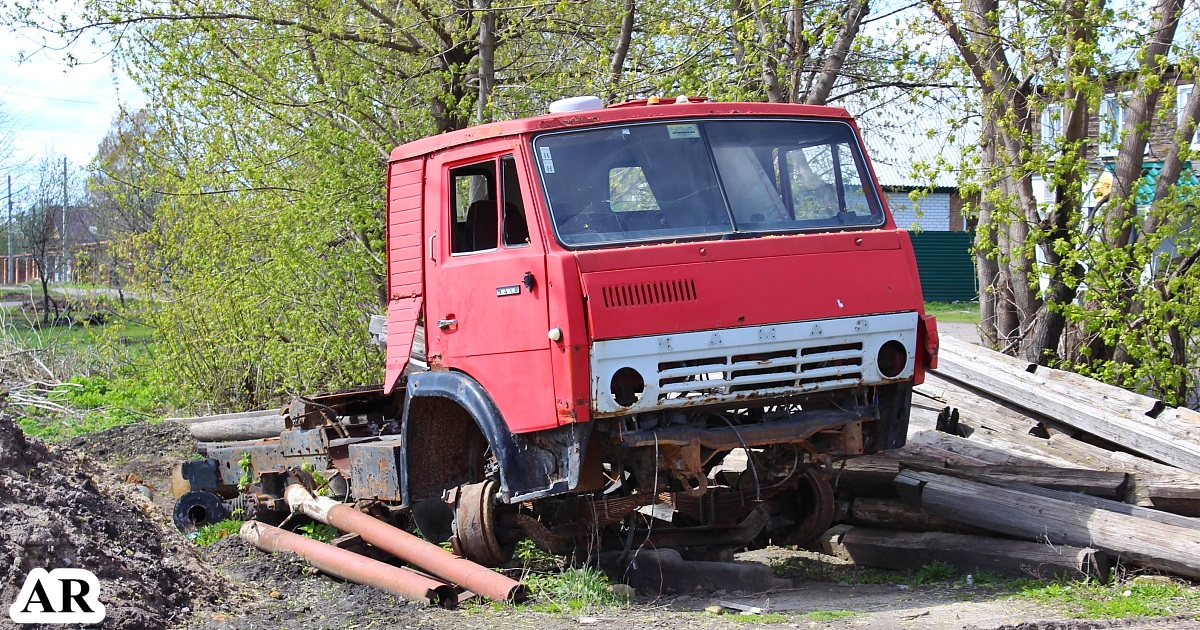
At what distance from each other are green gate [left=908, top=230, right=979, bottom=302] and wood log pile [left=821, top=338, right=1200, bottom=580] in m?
24.8

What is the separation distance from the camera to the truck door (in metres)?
6.33

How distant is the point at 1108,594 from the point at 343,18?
9919mm

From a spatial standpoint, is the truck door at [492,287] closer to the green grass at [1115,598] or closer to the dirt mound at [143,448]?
the green grass at [1115,598]

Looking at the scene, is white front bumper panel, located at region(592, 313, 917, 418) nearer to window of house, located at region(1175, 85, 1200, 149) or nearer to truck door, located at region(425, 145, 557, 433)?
truck door, located at region(425, 145, 557, 433)

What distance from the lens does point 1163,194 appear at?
10.2 metres

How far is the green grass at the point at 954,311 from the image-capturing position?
27.2 m

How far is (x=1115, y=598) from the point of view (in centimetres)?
648

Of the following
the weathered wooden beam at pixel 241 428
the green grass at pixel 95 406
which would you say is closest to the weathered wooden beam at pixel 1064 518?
the weathered wooden beam at pixel 241 428

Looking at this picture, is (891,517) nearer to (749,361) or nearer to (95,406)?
(749,361)

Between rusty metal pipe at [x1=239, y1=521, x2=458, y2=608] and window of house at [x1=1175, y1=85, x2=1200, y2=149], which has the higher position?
window of house at [x1=1175, y1=85, x2=1200, y2=149]

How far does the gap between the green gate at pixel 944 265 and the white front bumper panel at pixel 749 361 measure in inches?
1091

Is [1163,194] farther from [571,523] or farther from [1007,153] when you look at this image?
[571,523]

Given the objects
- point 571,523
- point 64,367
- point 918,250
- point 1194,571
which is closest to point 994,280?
point 1194,571

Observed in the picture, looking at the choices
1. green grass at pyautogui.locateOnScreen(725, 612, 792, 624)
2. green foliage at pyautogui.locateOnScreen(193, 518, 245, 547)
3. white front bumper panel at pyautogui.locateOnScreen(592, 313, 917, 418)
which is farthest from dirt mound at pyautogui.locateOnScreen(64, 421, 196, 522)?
green grass at pyautogui.locateOnScreen(725, 612, 792, 624)
